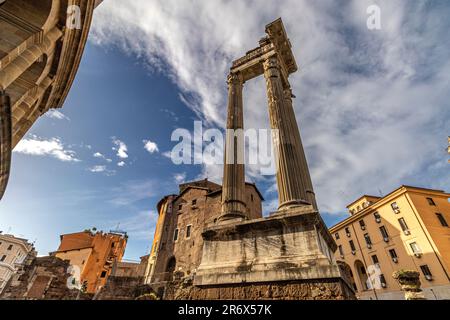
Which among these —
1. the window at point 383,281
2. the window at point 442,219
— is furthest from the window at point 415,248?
the window at point 383,281

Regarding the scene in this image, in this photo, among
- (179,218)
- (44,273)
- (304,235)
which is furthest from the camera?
(179,218)

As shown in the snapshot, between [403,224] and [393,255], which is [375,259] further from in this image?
[403,224]

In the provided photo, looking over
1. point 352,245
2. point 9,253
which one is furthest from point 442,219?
point 9,253

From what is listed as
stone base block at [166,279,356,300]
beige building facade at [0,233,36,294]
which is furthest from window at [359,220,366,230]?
beige building facade at [0,233,36,294]

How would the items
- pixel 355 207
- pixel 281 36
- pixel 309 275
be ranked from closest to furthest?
pixel 309 275 < pixel 281 36 < pixel 355 207

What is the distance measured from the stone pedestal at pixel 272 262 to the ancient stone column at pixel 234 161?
32.6 inches

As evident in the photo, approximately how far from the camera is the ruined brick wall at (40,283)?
21.0 m

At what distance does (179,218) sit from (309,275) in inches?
1190

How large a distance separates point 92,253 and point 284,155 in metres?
44.8

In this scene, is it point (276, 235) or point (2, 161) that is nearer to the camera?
point (276, 235)

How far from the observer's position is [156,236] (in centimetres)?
3322

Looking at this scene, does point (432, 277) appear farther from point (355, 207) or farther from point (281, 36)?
point (281, 36)

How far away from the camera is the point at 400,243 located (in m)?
24.0
